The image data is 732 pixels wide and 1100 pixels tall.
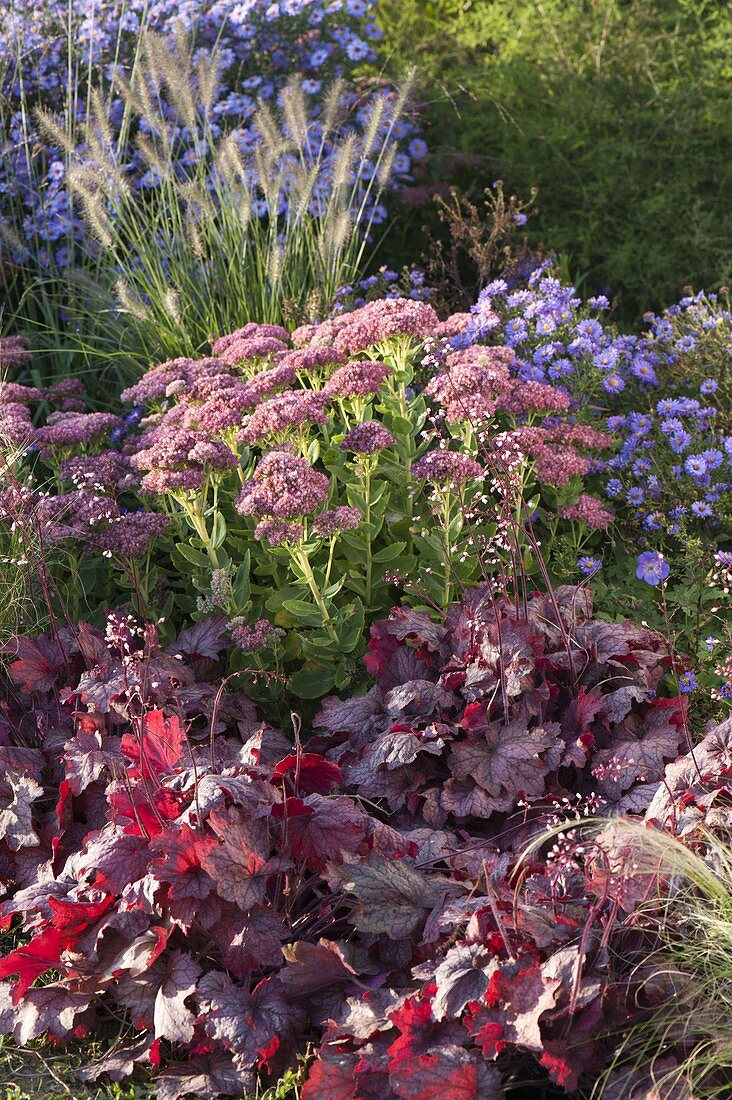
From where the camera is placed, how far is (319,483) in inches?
137

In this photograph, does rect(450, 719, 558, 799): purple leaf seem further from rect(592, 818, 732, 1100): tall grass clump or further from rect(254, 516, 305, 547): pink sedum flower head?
rect(254, 516, 305, 547): pink sedum flower head

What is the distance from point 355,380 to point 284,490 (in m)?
0.64

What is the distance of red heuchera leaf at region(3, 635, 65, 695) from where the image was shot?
3.62 metres

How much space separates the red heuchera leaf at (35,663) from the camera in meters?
3.62

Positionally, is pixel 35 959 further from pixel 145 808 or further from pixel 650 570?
pixel 650 570

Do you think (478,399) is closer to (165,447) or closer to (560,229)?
(165,447)

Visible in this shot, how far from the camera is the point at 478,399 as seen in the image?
12.0ft

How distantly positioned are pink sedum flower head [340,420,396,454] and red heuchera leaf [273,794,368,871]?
1.35m

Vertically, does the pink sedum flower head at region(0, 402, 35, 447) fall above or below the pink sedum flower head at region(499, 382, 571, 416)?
above

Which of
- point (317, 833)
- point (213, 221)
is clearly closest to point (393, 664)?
point (317, 833)

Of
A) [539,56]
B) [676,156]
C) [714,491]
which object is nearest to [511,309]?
→ [714,491]

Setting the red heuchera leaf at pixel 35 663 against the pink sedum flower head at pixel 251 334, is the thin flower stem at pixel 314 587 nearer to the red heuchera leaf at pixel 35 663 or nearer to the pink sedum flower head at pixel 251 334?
the red heuchera leaf at pixel 35 663

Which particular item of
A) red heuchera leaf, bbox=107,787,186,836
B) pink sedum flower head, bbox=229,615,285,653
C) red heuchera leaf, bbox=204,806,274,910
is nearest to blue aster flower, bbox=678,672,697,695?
pink sedum flower head, bbox=229,615,285,653

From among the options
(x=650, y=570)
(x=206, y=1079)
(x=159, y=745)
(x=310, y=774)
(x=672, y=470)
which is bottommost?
(x=650, y=570)
